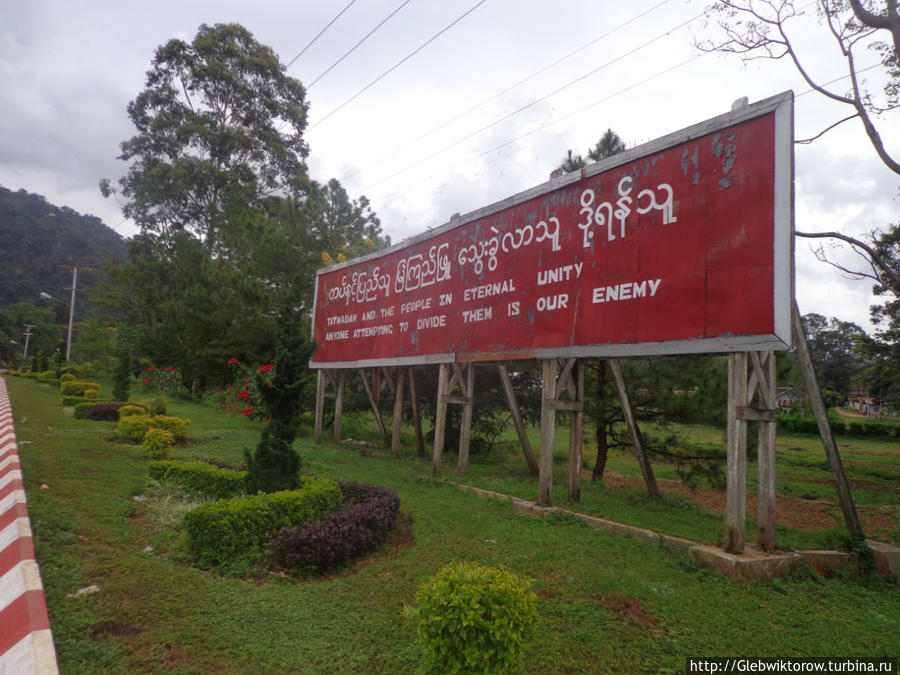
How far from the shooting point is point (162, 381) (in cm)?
2509

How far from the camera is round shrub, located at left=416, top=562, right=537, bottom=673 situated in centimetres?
285

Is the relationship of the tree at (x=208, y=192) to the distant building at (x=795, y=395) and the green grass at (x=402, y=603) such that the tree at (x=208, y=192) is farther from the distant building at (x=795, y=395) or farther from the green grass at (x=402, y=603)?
the distant building at (x=795, y=395)

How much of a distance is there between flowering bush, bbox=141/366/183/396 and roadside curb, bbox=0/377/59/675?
69.2ft

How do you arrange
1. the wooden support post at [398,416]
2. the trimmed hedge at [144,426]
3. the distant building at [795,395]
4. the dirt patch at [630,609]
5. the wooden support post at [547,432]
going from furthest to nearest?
the distant building at [795,395] < the wooden support post at [398,416] < the trimmed hedge at [144,426] < the wooden support post at [547,432] < the dirt patch at [630,609]

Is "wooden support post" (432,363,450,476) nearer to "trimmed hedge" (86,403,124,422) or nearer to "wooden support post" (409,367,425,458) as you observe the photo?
"wooden support post" (409,367,425,458)

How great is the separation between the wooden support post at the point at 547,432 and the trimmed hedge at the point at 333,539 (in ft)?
8.67

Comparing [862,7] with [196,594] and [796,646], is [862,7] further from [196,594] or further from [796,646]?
[196,594]

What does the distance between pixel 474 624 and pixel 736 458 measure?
4221 millimetres

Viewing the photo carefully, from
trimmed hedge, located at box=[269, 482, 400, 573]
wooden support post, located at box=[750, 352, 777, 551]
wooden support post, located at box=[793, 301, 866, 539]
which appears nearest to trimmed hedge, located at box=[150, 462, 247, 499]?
trimmed hedge, located at box=[269, 482, 400, 573]

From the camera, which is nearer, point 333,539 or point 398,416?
point 333,539

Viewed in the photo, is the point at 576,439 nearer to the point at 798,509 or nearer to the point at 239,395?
the point at 798,509

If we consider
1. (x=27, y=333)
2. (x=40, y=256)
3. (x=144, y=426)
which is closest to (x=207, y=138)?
(x=144, y=426)

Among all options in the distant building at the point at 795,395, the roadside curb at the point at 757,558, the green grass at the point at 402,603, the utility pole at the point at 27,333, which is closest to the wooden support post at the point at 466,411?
the green grass at the point at 402,603

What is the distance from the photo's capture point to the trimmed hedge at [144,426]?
1202 cm
